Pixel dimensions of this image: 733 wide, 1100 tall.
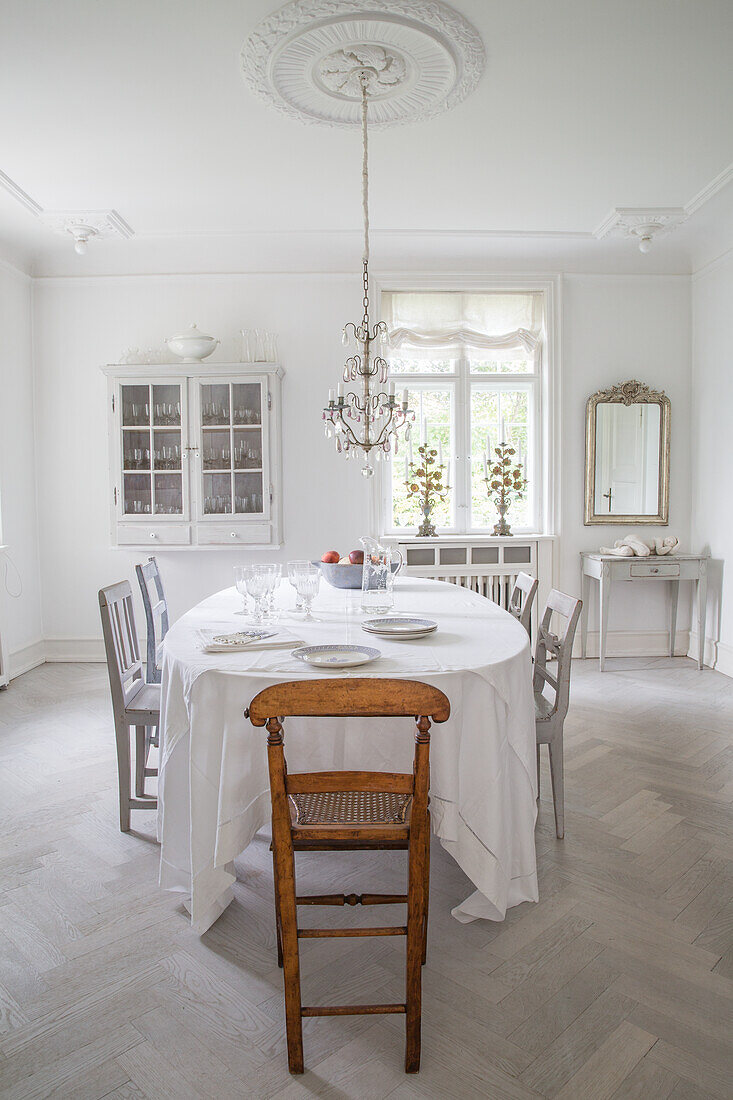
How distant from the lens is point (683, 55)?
9.18 feet

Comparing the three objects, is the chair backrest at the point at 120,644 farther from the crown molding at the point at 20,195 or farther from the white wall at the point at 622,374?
the white wall at the point at 622,374

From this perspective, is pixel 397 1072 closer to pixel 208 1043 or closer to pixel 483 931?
pixel 208 1043

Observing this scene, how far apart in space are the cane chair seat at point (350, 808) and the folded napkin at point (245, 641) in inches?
20.5

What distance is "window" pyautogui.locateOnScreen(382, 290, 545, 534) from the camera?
512 centimetres

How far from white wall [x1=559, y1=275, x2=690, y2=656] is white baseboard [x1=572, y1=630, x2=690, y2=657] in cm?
1

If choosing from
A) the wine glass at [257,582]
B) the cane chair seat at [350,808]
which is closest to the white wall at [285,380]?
the wine glass at [257,582]

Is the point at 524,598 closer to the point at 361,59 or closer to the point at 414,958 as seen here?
the point at 414,958

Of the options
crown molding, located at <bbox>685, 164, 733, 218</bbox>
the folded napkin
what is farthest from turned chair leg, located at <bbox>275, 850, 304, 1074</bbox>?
crown molding, located at <bbox>685, 164, 733, 218</bbox>

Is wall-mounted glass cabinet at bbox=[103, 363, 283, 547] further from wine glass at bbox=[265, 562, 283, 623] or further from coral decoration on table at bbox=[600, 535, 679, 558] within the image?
coral decoration on table at bbox=[600, 535, 679, 558]

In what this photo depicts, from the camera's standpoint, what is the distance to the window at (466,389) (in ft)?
16.8

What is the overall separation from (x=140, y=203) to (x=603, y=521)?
3.60 meters

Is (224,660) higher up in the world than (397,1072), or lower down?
higher up

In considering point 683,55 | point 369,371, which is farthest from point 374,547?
point 683,55

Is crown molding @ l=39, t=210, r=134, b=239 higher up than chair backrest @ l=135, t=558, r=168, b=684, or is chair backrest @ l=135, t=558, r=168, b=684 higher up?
crown molding @ l=39, t=210, r=134, b=239
